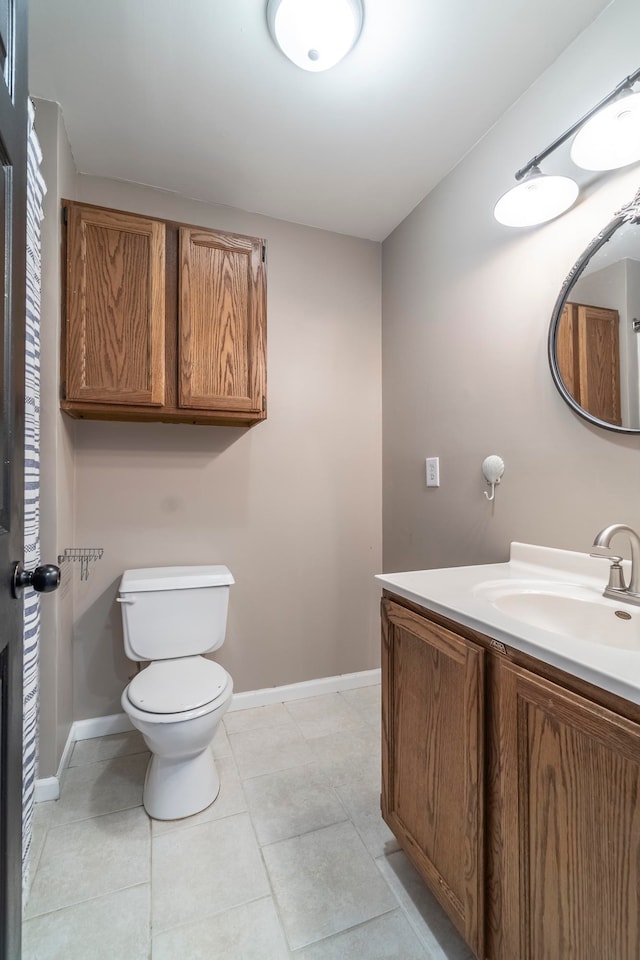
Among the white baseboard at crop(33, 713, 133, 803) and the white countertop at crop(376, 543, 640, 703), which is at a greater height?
the white countertop at crop(376, 543, 640, 703)

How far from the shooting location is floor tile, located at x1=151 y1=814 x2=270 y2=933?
111 cm

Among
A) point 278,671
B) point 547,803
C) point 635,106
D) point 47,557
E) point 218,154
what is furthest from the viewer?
point 278,671

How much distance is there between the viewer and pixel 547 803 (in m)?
0.75

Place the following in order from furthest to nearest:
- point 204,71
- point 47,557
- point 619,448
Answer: point 47,557
point 204,71
point 619,448

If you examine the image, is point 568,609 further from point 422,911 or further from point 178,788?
point 178,788

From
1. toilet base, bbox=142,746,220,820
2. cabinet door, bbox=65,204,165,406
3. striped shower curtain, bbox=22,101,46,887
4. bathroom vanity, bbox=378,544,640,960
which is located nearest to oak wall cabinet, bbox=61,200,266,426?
cabinet door, bbox=65,204,165,406

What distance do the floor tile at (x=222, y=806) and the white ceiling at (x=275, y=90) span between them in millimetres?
2480

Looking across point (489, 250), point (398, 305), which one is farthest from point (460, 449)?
point (398, 305)

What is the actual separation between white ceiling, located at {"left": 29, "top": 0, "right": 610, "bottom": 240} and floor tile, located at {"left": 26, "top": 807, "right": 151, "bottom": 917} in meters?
2.48

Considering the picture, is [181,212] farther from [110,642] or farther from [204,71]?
[110,642]

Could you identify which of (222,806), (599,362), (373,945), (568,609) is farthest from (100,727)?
(599,362)

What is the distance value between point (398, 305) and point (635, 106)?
3.97 ft

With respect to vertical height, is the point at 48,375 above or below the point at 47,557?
above

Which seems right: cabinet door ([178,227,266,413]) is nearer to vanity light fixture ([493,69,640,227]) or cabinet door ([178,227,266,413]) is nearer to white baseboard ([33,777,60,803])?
vanity light fixture ([493,69,640,227])
